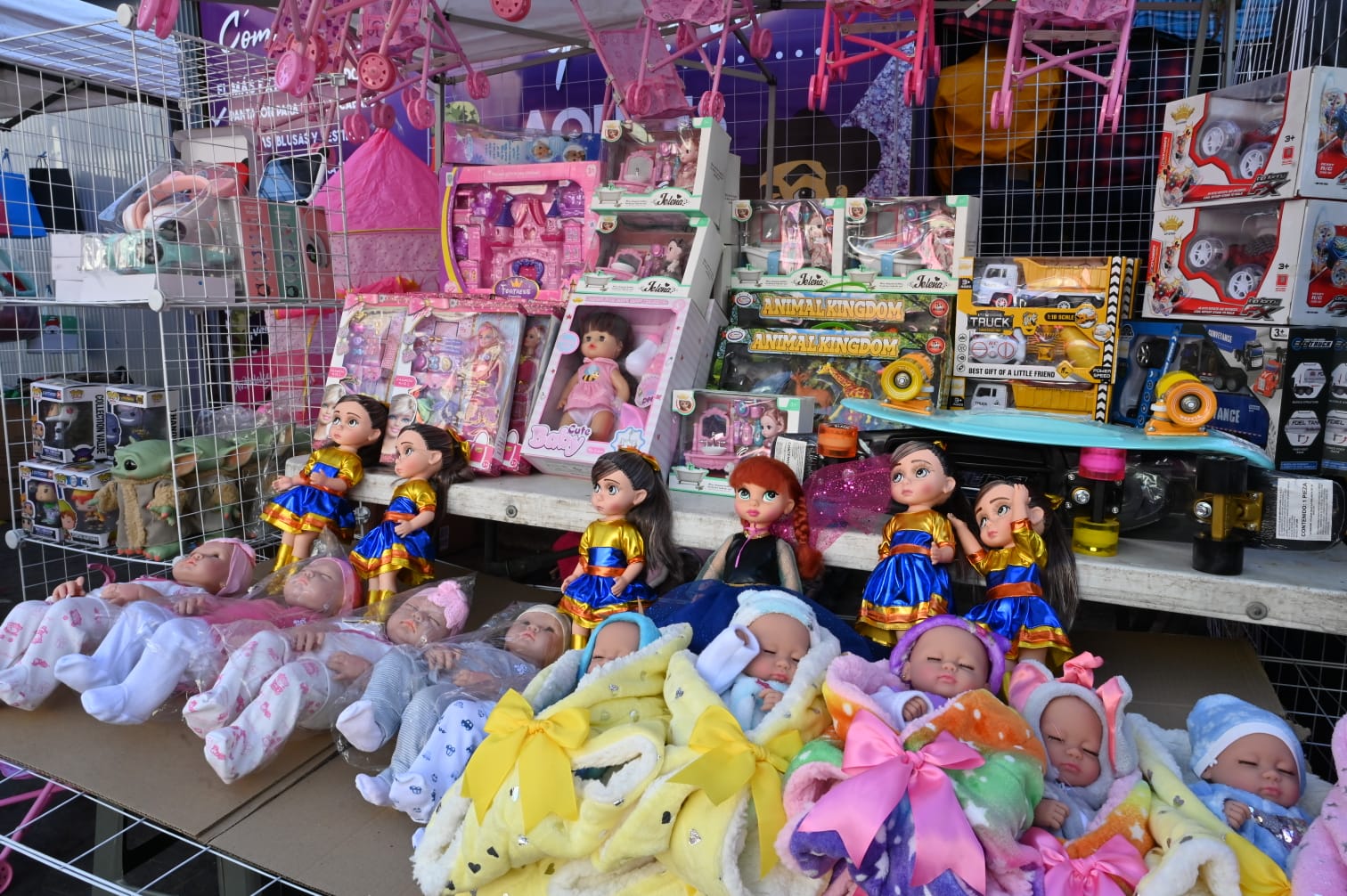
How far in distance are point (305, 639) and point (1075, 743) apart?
155 centimetres

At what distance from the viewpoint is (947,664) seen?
163 centimetres

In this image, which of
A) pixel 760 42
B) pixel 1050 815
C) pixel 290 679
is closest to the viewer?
pixel 1050 815

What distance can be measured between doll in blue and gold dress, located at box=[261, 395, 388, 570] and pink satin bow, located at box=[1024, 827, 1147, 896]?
2019 millimetres

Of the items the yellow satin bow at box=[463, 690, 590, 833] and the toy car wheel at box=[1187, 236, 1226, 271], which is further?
the toy car wheel at box=[1187, 236, 1226, 271]

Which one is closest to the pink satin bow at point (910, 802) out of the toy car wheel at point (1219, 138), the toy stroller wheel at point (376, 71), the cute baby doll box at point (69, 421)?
the toy car wheel at point (1219, 138)

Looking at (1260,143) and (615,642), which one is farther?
(1260,143)

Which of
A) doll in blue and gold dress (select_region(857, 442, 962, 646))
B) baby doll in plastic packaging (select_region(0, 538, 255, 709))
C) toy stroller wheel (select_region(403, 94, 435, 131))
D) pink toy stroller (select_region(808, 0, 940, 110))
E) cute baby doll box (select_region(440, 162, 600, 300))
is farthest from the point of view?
toy stroller wheel (select_region(403, 94, 435, 131))

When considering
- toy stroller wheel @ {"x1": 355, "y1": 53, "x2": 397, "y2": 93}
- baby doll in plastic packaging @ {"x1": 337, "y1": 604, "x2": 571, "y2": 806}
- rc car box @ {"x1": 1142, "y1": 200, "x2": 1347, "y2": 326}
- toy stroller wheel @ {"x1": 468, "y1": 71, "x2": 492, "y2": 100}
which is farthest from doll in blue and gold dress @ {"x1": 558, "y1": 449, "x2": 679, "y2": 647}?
toy stroller wheel @ {"x1": 468, "y1": 71, "x2": 492, "y2": 100}

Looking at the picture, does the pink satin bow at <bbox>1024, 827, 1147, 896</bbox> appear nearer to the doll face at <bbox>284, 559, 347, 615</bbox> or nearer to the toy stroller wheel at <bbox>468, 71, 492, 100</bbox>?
the doll face at <bbox>284, 559, 347, 615</bbox>

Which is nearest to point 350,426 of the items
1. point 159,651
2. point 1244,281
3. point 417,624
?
point 417,624

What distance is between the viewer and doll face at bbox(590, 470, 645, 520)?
218 centimetres

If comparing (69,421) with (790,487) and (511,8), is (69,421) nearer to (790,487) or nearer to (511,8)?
(511,8)

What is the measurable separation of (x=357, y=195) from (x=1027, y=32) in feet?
8.47

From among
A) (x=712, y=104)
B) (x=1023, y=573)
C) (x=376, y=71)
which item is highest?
(x=376, y=71)
